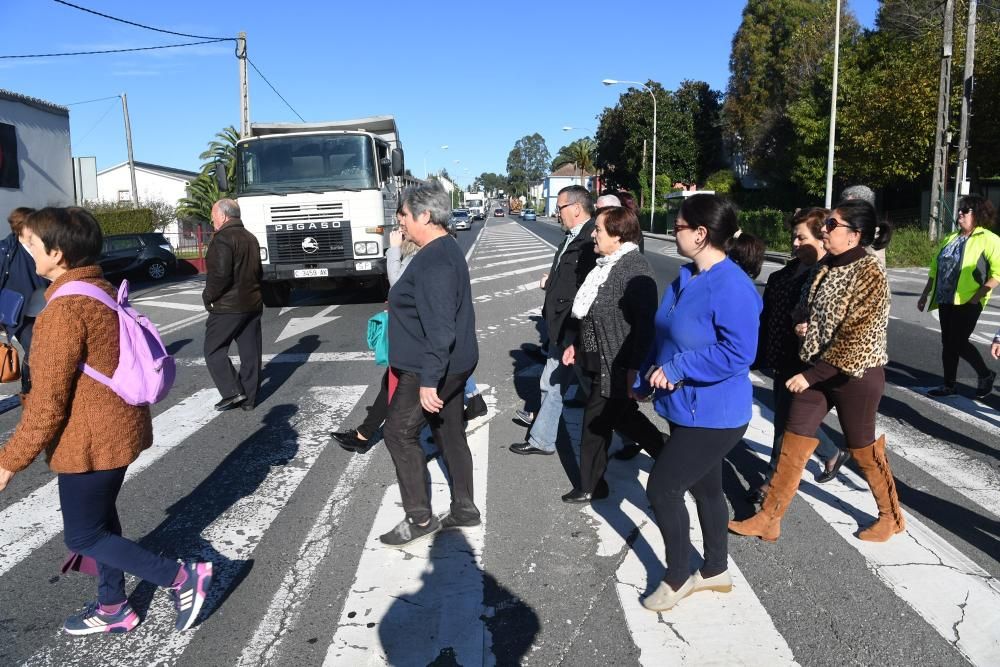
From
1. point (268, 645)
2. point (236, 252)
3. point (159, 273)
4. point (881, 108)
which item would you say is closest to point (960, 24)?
point (881, 108)

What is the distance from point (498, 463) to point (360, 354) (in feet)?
14.0

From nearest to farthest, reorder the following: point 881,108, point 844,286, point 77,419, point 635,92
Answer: point 77,419 < point 844,286 < point 881,108 < point 635,92

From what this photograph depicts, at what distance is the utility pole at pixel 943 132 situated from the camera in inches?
800

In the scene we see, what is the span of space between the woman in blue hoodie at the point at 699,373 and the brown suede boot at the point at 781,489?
74 cm

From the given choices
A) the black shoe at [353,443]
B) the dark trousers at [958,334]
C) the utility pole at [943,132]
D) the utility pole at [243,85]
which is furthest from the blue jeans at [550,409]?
the utility pole at [243,85]

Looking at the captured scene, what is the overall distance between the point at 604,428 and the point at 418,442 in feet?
3.41

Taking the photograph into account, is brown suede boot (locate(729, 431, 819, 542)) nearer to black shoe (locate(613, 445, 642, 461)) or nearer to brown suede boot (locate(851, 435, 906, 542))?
brown suede boot (locate(851, 435, 906, 542))

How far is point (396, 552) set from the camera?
4020mm

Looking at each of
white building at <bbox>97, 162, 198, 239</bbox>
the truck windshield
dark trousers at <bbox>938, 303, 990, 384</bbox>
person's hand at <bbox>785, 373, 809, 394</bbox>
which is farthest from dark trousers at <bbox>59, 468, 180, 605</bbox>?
white building at <bbox>97, 162, 198, 239</bbox>

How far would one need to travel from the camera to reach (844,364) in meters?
3.77

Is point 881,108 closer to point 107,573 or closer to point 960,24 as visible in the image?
point 960,24

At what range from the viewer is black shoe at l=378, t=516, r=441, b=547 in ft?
13.4

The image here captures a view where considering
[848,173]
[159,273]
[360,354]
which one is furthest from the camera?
[848,173]

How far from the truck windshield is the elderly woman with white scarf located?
8840mm
